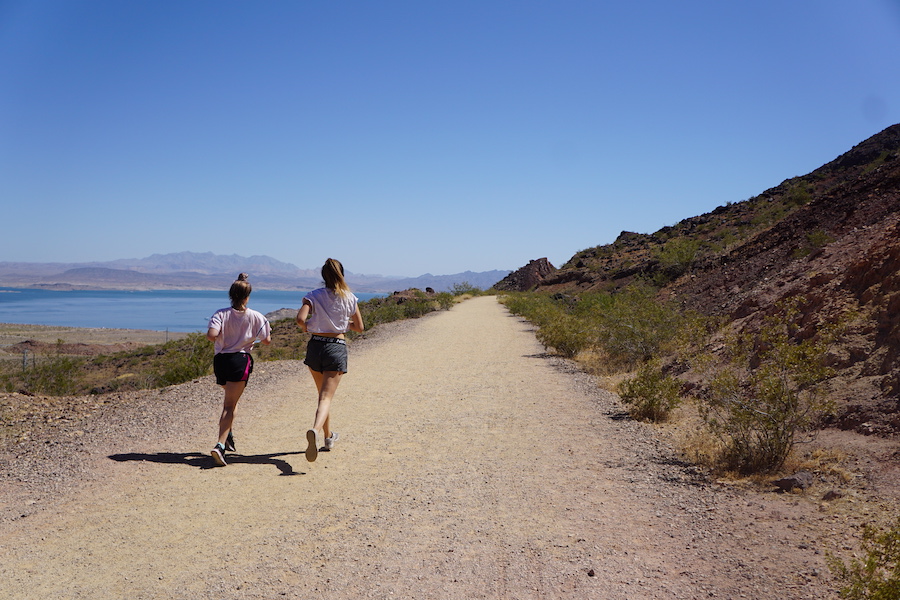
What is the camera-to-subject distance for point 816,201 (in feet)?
60.2

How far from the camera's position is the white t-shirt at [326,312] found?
6.00 metres

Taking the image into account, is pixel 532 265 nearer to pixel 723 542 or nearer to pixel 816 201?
pixel 816 201

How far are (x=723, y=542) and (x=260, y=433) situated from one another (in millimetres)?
5080

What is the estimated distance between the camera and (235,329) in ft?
19.4

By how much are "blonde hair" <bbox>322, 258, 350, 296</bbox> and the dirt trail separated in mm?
1666

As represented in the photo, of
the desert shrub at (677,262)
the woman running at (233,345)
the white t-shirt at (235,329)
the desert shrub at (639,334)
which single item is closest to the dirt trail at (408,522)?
the woman running at (233,345)

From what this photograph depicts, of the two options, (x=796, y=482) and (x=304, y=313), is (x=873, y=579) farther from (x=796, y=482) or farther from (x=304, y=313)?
(x=304, y=313)

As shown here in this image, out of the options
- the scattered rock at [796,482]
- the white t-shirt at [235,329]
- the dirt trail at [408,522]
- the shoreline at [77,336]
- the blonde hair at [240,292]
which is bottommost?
the shoreline at [77,336]

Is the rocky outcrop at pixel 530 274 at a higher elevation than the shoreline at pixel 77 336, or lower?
higher

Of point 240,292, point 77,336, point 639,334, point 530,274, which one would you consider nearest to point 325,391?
point 240,292

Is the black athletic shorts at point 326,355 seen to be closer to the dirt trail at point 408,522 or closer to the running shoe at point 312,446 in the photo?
the running shoe at point 312,446

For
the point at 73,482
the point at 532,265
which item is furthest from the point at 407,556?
the point at 532,265

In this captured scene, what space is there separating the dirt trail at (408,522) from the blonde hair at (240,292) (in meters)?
1.51

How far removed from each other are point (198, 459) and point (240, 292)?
170 centimetres
